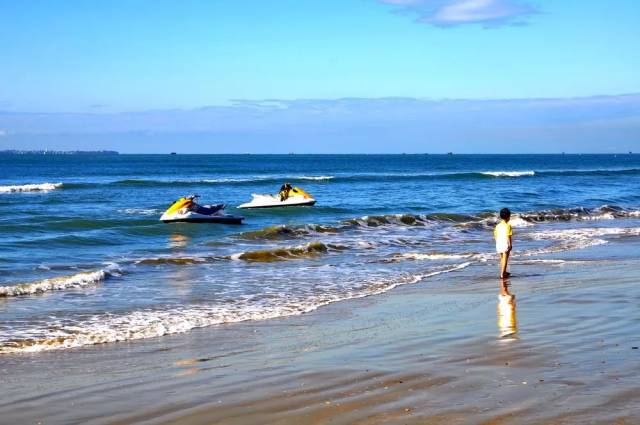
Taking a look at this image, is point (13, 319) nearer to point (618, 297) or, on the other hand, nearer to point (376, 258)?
point (618, 297)

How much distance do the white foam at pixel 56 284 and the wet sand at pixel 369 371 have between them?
190 inches

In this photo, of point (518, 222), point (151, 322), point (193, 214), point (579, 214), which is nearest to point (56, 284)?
point (151, 322)

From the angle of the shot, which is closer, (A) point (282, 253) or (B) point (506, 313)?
(B) point (506, 313)

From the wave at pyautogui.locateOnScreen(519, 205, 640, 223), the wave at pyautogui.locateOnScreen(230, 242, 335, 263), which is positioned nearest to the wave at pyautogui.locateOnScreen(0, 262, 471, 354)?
the wave at pyautogui.locateOnScreen(230, 242, 335, 263)

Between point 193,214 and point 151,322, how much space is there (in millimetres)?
16887

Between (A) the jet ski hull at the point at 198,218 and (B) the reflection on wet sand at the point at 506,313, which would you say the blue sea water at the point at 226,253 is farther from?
(B) the reflection on wet sand at the point at 506,313

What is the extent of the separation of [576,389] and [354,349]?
8.69 ft

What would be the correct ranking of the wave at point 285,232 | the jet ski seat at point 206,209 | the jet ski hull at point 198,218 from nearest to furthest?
the wave at point 285,232
the jet ski hull at point 198,218
the jet ski seat at point 206,209

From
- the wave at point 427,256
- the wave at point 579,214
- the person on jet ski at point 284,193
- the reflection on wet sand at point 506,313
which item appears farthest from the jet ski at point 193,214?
the reflection on wet sand at point 506,313

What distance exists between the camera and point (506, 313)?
10617 millimetres

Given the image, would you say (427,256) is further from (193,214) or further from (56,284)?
(193,214)

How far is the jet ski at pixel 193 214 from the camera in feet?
90.3

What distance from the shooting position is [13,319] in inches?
447

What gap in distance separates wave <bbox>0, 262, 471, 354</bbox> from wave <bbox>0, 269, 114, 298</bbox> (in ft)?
9.37
